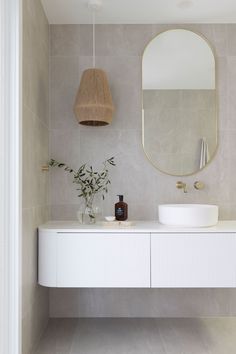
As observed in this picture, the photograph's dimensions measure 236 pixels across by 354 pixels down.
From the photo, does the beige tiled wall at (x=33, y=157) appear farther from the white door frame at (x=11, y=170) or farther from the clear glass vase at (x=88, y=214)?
the clear glass vase at (x=88, y=214)

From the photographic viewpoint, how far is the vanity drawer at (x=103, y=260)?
2027mm

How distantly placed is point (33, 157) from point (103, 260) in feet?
2.55

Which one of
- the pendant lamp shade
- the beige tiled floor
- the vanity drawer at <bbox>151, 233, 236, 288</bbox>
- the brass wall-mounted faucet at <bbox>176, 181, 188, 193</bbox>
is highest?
the pendant lamp shade

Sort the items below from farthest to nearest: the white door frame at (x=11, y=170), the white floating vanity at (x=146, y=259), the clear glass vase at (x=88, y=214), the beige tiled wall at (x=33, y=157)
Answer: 1. the clear glass vase at (x=88, y=214)
2. the white floating vanity at (x=146, y=259)
3. the beige tiled wall at (x=33, y=157)
4. the white door frame at (x=11, y=170)

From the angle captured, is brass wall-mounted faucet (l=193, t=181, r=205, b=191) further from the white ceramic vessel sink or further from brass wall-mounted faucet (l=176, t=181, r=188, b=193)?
the white ceramic vessel sink

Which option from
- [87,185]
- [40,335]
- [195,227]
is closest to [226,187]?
[195,227]

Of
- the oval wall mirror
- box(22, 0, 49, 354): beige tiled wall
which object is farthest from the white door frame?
the oval wall mirror

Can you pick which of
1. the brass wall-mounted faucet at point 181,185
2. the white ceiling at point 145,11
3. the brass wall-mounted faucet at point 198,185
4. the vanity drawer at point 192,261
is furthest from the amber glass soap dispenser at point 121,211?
the white ceiling at point 145,11

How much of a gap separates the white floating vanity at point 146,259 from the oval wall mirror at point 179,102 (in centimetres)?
72

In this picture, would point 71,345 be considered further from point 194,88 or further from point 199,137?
point 194,88

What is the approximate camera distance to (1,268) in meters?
1.63

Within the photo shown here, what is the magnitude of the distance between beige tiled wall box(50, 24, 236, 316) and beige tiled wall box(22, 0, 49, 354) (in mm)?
144

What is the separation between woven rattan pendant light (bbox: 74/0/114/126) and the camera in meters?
2.31

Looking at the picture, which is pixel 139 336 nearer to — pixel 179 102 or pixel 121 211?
pixel 121 211
